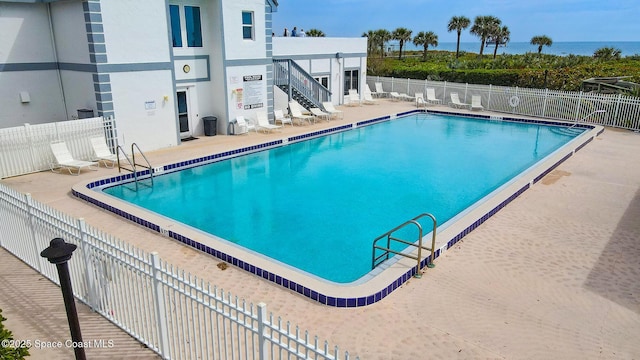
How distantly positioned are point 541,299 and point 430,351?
7.00 feet

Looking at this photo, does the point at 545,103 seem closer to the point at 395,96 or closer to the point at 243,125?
the point at 395,96

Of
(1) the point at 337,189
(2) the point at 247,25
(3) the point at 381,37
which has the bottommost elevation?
(1) the point at 337,189

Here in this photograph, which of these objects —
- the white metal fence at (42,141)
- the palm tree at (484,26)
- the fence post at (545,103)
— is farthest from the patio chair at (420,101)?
the palm tree at (484,26)

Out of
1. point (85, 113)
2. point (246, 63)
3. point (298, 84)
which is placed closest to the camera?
point (85, 113)

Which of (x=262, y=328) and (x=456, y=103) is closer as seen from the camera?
(x=262, y=328)

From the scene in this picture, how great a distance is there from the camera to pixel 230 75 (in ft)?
54.1

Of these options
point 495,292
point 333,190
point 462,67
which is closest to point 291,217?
point 333,190

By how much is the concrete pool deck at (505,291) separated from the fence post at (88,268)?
28.7 inches

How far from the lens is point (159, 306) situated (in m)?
4.75

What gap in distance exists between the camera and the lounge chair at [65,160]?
12.0 m

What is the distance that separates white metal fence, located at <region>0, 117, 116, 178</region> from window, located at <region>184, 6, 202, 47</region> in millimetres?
4363

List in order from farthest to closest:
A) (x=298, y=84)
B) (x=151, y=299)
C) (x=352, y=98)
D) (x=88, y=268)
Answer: (x=352, y=98) < (x=298, y=84) < (x=151, y=299) < (x=88, y=268)

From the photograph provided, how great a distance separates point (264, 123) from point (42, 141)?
25.9ft

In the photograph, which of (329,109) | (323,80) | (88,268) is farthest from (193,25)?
(88,268)
